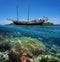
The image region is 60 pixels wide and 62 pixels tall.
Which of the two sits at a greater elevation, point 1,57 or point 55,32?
point 55,32

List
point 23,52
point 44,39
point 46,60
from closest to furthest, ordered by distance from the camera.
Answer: point 46,60, point 23,52, point 44,39

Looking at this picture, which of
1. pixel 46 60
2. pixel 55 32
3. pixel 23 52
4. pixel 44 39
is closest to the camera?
pixel 46 60

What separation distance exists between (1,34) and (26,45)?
12.3 ft

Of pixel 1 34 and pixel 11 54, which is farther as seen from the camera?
pixel 1 34

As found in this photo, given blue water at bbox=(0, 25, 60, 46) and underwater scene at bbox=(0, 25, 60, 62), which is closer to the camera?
underwater scene at bbox=(0, 25, 60, 62)

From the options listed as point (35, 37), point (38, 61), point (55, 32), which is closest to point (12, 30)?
point (35, 37)

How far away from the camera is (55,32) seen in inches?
605

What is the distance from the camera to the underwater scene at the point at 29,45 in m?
10.7

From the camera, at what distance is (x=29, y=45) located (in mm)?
12484

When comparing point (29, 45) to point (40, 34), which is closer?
point (29, 45)

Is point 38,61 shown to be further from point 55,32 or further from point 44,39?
point 55,32

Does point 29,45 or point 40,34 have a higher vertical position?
point 40,34

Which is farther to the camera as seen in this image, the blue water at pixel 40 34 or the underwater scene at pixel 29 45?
the blue water at pixel 40 34

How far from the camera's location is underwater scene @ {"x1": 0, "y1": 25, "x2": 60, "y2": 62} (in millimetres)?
10748
